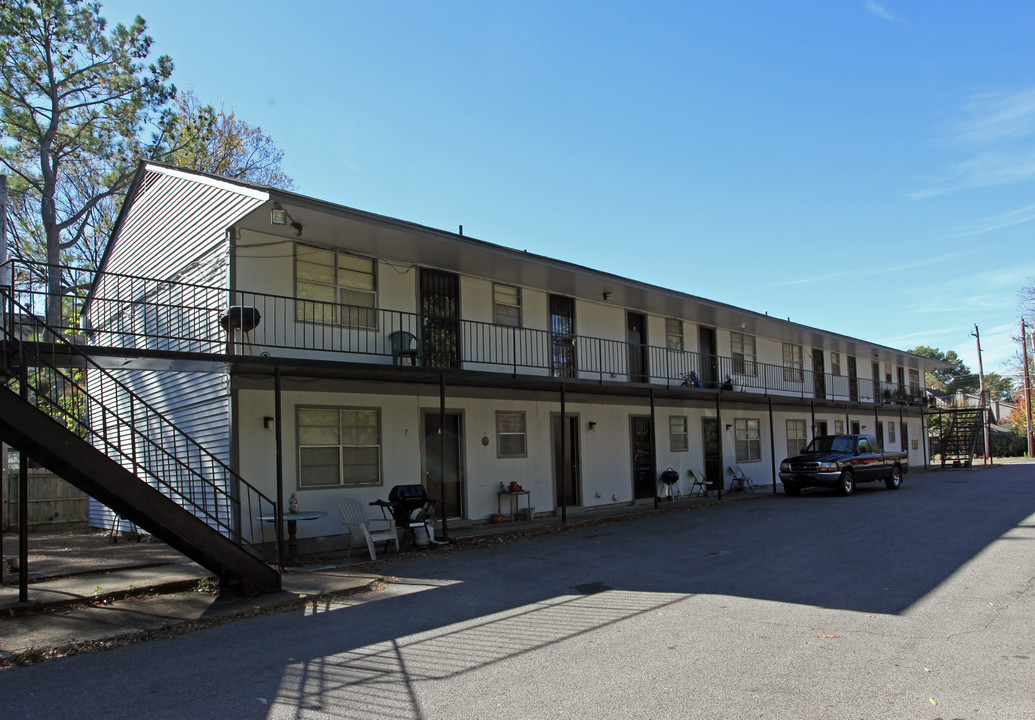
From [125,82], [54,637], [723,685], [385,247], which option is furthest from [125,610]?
[125,82]

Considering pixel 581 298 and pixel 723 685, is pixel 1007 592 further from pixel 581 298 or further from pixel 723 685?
pixel 581 298

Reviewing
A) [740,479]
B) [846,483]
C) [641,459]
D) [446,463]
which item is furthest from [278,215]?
[740,479]

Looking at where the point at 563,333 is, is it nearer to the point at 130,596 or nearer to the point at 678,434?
the point at 678,434

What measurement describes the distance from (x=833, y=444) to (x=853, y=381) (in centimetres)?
1185

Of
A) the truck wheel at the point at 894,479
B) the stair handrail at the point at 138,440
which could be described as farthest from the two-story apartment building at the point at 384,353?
the truck wheel at the point at 894,479

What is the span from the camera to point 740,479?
21094 millimetres

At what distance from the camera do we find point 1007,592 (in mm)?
7191

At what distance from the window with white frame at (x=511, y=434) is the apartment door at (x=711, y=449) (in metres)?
7.55

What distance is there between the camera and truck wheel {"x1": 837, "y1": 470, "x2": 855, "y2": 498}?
60.4 feet

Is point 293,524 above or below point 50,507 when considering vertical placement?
above

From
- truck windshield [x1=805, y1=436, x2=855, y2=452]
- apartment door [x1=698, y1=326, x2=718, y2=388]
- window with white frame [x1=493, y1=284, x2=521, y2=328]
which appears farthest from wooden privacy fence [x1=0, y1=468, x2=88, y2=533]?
truck windshield [x1=805, y1=436, x2=855, y2=452]

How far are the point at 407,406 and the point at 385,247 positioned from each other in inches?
118

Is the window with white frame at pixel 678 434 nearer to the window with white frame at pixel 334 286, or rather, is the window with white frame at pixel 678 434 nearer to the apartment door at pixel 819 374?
the apartment door at pixel 819 374

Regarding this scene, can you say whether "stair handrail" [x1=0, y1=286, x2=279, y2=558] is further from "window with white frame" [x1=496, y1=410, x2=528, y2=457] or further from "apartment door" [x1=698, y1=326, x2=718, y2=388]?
"apartment door" [x1=698, y1=326, x2=718, y2=388]
